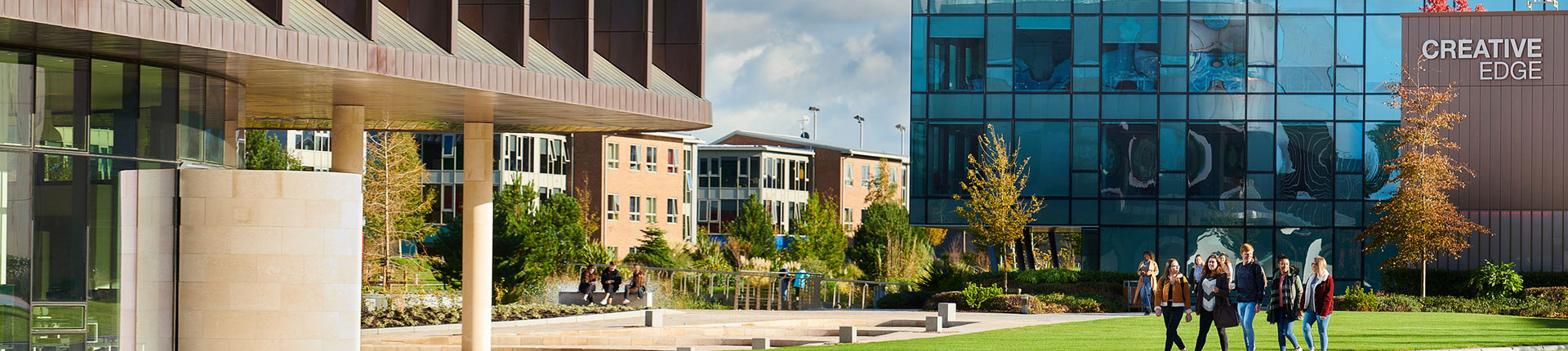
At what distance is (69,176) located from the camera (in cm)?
1514

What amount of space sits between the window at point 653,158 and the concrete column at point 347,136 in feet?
197

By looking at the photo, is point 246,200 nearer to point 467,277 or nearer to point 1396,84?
point 467,277

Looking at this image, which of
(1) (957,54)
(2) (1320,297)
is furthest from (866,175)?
(2) (1320,297)

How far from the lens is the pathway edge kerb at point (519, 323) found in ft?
91.1

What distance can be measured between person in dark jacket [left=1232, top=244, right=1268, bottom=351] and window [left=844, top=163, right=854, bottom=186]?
257 ft

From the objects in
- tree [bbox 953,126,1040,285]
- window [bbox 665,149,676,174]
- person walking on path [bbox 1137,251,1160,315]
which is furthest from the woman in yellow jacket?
window [bbox 665,149,676,174]

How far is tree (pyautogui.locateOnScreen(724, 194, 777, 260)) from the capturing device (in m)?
74.8

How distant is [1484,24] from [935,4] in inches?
540

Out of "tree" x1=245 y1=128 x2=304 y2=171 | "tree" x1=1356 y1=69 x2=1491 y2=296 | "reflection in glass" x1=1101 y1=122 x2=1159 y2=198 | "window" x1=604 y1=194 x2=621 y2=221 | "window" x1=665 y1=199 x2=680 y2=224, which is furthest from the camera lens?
"window" x1=665 y1=199 x2=680 y2=224

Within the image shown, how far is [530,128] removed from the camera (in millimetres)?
24891

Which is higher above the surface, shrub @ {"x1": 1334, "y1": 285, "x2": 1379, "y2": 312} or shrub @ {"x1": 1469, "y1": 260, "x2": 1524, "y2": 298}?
shrub @ {"x1": 1469, "y1": 260, "x2": 1524, "y2": 298}

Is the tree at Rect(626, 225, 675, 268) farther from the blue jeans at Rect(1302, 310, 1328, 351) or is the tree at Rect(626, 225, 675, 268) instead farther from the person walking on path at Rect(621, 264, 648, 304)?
the blue jeans at Rect(1302, 310, 1328, 351)

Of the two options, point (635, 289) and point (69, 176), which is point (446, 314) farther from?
point (69, 176)

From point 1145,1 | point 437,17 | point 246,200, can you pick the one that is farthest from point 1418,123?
point 246,200
